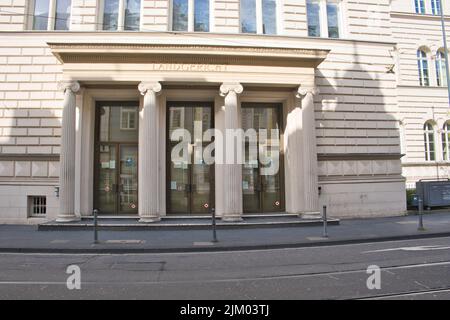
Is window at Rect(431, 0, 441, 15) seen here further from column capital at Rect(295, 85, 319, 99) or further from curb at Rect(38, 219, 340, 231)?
curb at Rect(38, 219, 340, 231)

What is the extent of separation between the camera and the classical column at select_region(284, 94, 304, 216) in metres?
17.0

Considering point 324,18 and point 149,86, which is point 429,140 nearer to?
point 324,18

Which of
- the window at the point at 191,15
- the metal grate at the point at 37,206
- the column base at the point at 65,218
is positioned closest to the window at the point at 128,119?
the window at the point at 191,15

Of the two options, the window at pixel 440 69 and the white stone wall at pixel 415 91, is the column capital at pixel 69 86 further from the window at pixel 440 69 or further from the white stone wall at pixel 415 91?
the window at pixel 440 69

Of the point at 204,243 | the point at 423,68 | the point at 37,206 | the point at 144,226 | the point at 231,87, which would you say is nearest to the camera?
the point at 204,243

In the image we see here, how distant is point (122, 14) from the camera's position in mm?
17578

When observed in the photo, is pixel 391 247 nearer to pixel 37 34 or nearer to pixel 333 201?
pixel 333 201

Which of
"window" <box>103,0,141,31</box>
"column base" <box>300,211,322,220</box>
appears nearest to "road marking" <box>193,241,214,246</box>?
"column base" <box>300,211,322,220</box>

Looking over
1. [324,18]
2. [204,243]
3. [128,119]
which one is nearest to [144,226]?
[204,243]

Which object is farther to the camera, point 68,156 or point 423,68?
point 423,68

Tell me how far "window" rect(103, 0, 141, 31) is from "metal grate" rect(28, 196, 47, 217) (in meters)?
9.19

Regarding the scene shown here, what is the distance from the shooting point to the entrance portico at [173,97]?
50.8ft

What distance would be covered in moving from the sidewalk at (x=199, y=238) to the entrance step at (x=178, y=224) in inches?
13.5

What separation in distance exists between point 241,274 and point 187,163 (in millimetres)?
10165
